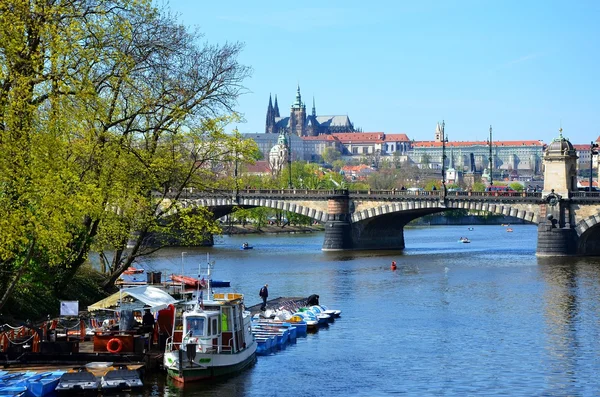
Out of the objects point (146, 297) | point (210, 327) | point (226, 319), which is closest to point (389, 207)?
point (146, 297)

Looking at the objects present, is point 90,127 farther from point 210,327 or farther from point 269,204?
point 269,204

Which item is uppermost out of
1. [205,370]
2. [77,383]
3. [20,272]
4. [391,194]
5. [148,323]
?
[391,194]

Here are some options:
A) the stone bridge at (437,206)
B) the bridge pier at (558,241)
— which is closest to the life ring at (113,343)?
the stone bridge at (437,206)

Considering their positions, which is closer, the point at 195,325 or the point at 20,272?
the point at 20,272

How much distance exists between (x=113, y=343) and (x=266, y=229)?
108 meters

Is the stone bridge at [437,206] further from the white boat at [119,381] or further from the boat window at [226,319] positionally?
the white boat at [119,381]

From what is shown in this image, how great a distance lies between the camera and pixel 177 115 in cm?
3916

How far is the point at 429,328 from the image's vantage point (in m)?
43.4

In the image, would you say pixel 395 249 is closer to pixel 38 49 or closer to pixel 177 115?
pixel 177 115

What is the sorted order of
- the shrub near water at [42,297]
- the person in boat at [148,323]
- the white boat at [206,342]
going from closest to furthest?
the white boat at [206,342] < the person in boat at [148,323] < the shrub near water at [42,297]

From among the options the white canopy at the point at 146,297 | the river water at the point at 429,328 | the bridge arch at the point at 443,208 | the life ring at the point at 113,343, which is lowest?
the river water at the point at 429,328

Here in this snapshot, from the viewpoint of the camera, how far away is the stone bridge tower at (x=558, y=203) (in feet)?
264

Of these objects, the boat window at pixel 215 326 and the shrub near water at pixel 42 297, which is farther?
the shrub near water at pixel 42 297

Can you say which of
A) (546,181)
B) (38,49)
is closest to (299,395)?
(38,49)
